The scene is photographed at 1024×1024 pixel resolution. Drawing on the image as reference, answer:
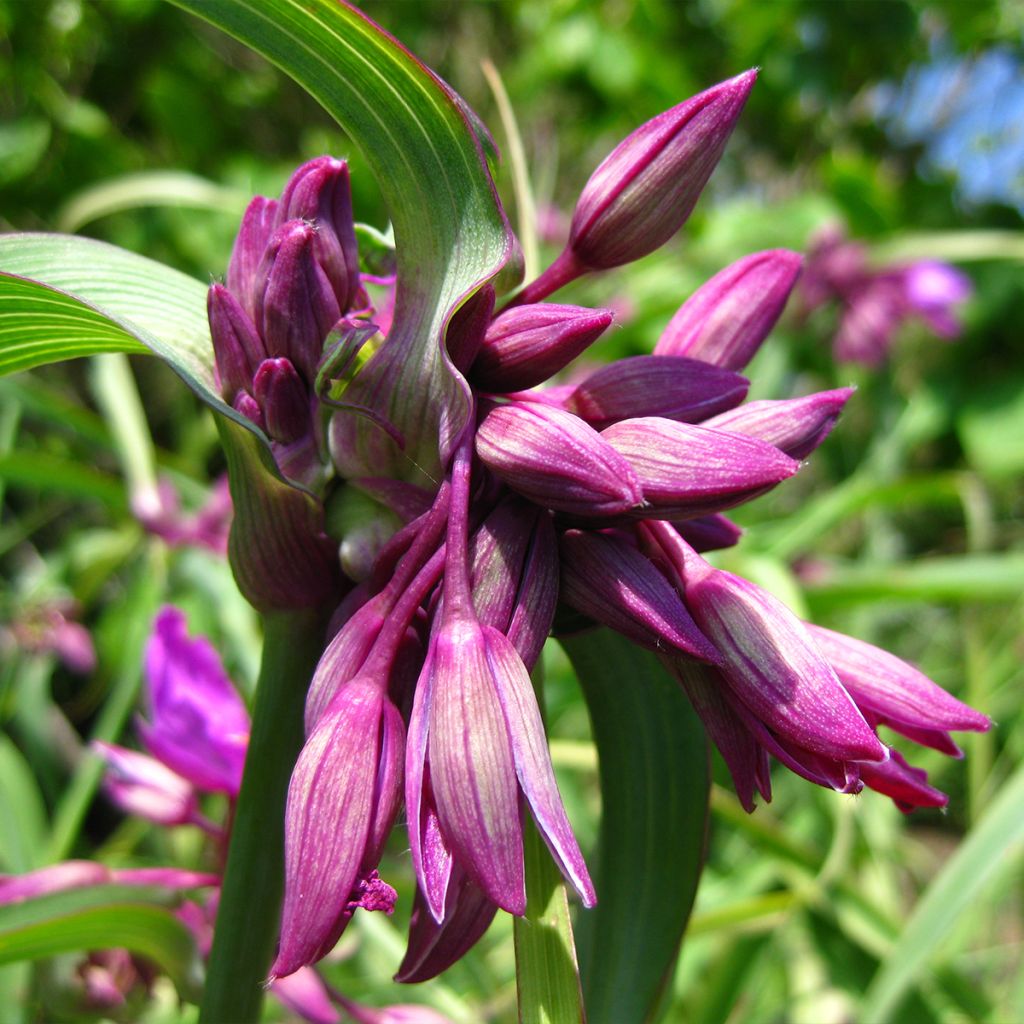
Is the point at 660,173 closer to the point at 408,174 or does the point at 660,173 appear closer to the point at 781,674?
the point at 408,174

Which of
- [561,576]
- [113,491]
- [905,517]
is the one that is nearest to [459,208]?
[561,576]

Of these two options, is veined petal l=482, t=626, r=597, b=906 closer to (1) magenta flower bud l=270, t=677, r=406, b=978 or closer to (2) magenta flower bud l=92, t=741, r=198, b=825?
(1) magenta flower bud l=270, t=677, r=406, b=978

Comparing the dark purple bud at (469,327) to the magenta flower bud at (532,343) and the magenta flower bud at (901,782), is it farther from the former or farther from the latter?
the magenta flower bud at (901,782)

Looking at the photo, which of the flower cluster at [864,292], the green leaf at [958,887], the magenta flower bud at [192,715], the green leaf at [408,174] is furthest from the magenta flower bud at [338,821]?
the flower cluster at [864,292]

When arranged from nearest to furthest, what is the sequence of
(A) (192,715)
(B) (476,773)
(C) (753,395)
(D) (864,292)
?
1. (B) (476,773)
2. (A) (192,715)
3. (C) (753,395)
4. (D) (864,292)

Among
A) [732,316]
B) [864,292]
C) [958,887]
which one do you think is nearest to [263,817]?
[732,316]

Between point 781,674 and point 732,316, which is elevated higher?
point 732,316

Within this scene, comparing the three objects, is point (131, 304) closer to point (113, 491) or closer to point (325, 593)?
point (325, 593)
